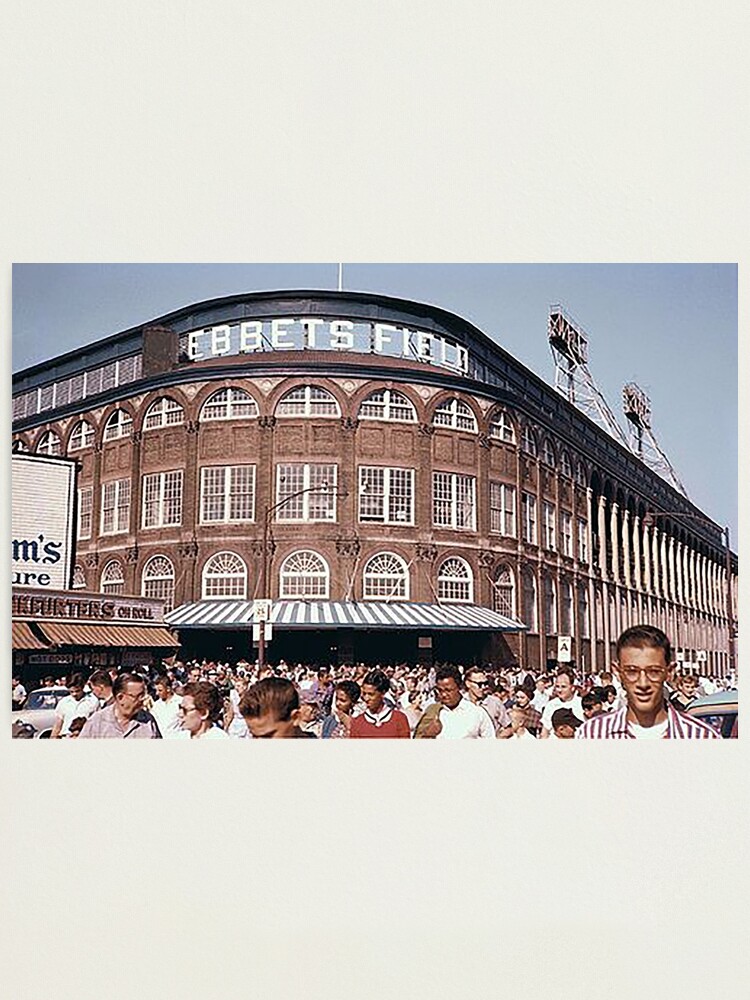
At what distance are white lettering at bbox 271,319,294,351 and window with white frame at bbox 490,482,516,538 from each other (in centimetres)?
140

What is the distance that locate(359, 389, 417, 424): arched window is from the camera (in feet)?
25.7

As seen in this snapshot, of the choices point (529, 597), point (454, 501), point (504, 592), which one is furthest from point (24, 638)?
point (529, 597)

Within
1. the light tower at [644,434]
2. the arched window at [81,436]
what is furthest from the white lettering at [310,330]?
the light tower at [644,434]

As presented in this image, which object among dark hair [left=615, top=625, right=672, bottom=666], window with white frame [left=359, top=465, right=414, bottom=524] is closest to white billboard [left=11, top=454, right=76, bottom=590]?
window with white frame [left=359, top=465, right=414, bottom=524]

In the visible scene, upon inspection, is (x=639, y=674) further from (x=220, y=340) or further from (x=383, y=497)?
A: (x=220, y=340)

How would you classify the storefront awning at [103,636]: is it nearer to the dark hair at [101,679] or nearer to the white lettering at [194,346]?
the dark hair at [101,679]

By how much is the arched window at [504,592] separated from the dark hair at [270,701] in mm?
1256
